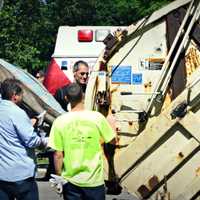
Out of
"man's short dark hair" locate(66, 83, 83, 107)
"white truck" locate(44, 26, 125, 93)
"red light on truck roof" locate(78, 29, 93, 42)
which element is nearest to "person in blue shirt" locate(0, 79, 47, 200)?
"man's short dark hair" locate(66, 83, 83, 107)

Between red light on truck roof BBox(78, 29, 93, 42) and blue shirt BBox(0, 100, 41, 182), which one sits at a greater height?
red light on truck roof BBox(78, 29, 93, 42)

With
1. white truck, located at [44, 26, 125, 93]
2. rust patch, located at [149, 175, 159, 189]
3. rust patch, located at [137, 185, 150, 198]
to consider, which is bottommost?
rust patch, located at [137, 185, 150, 198]

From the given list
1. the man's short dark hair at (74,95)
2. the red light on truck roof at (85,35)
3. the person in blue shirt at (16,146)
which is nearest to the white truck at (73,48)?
the red light on truck roof at (85,35)

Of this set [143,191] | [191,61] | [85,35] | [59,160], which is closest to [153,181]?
[143,191]

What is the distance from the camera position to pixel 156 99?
Answer: 6566 millimetres

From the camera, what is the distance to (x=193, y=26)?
6547 millimetres

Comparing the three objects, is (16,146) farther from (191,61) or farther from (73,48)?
(73,48)

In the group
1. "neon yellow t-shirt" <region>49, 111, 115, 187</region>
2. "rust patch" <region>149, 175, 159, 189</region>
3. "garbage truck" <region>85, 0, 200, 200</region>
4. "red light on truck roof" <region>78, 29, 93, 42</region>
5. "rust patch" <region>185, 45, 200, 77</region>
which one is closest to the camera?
"neon yellow t-shirt" <region>49, 111, 115, 187</region>

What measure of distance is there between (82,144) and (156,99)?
3.20ft

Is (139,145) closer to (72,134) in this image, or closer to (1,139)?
(72,134)

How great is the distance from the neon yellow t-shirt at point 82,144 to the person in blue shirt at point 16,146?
40cm

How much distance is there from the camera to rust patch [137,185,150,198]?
6.35 metres

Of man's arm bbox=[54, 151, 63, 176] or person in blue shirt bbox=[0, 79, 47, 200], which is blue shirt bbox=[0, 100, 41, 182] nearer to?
person in blue shirt bbox=[0, 79, 47, 200]

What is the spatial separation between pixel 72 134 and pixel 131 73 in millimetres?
1253
